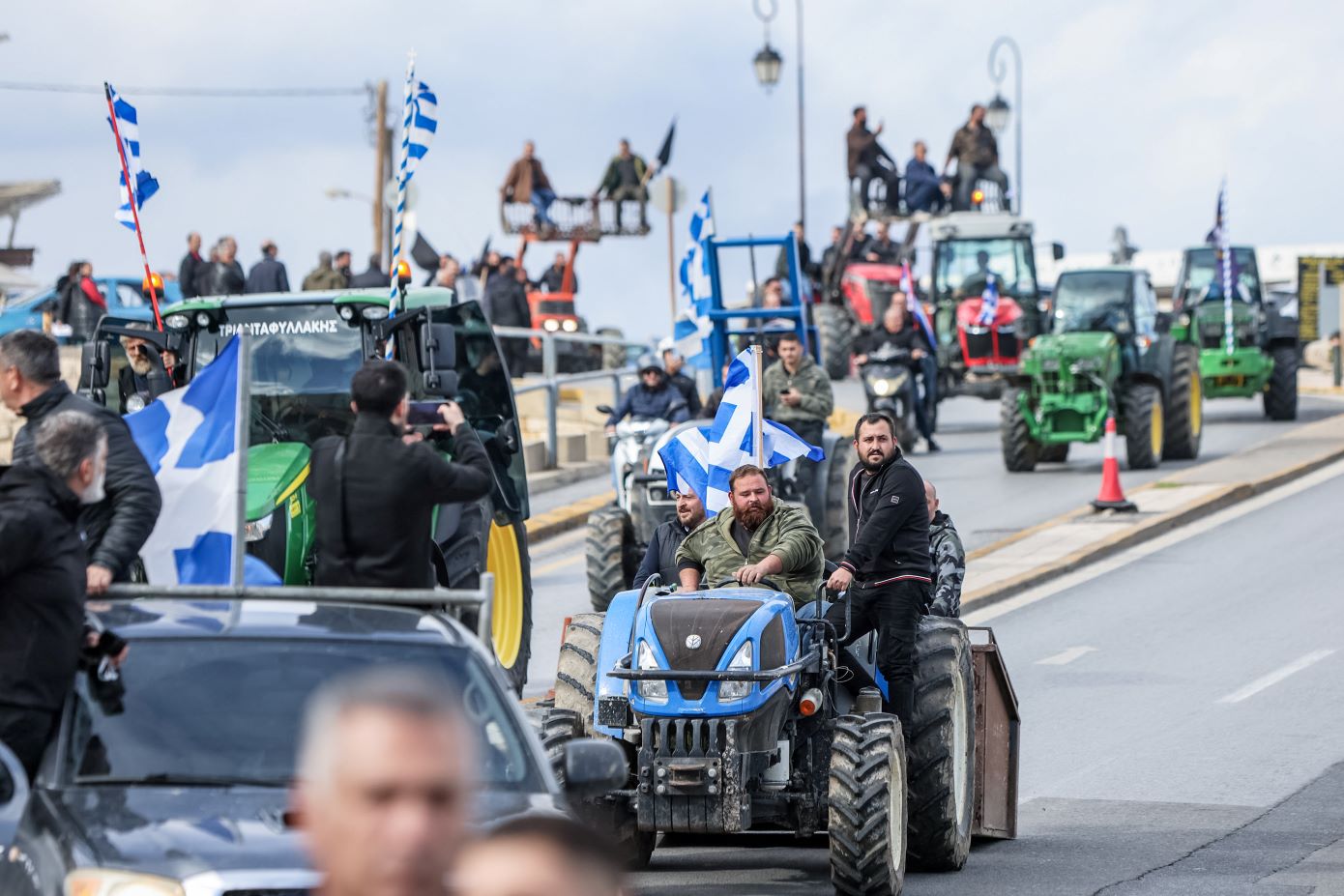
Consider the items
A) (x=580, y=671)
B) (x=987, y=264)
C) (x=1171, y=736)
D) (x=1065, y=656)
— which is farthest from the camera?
(x=987, y=264)

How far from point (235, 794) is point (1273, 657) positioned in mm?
11082

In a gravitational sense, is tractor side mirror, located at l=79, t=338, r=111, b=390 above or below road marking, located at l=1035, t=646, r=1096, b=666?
above

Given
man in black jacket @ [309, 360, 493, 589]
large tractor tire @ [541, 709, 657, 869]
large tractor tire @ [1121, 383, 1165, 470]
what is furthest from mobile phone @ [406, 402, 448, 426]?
large tractor tire @ [1121, 383, 1165, 470]

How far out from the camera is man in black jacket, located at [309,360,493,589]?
27.6 feet

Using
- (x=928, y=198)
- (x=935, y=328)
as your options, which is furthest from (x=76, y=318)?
(x=928, y=198)

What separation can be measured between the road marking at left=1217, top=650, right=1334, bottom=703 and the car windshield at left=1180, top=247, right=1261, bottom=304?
18.4 meters

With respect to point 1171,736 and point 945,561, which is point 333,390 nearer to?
point 945,561

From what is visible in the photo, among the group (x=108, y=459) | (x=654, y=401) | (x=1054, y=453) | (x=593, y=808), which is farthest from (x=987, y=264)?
(x=108, y=459)

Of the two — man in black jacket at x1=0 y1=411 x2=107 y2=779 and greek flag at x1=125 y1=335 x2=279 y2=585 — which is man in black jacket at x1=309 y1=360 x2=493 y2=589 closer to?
greek flag at x1=125 y1=335 x2=279 y2=585

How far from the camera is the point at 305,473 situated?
489 inches

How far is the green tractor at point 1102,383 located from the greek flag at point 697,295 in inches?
184

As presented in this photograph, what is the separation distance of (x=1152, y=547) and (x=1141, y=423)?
477cm

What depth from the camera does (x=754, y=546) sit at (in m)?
10.1

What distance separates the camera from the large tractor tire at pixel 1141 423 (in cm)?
2608
